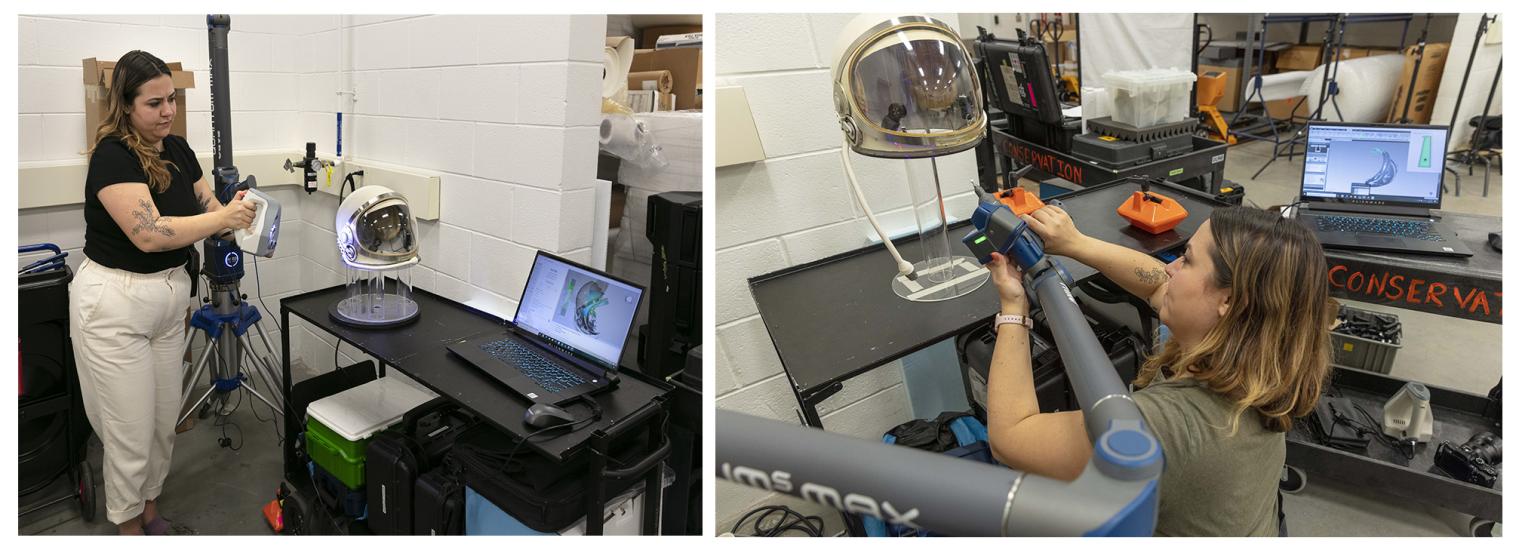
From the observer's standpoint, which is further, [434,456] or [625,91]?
[625,91]

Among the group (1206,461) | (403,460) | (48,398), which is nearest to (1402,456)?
(1206,461)

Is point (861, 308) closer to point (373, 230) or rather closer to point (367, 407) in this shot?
point (373, 230)

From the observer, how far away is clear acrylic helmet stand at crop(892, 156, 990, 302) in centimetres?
198

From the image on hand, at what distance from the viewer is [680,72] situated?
3.23 metres

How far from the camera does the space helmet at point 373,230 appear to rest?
237 centimetres

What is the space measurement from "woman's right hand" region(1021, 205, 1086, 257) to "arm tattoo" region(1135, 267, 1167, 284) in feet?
0.44

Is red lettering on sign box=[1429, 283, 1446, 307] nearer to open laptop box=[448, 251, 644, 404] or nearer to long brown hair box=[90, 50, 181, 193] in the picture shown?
open laptop box=[448, 251, 644, 404]

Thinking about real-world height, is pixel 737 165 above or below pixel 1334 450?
above

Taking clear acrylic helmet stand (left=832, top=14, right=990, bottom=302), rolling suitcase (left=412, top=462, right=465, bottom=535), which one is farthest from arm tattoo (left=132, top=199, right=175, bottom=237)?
clear acrylic helmet stand (left=832, top=14, right=990, bottom=302)

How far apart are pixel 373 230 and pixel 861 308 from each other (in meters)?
1.39

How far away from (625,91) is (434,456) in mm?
1463
